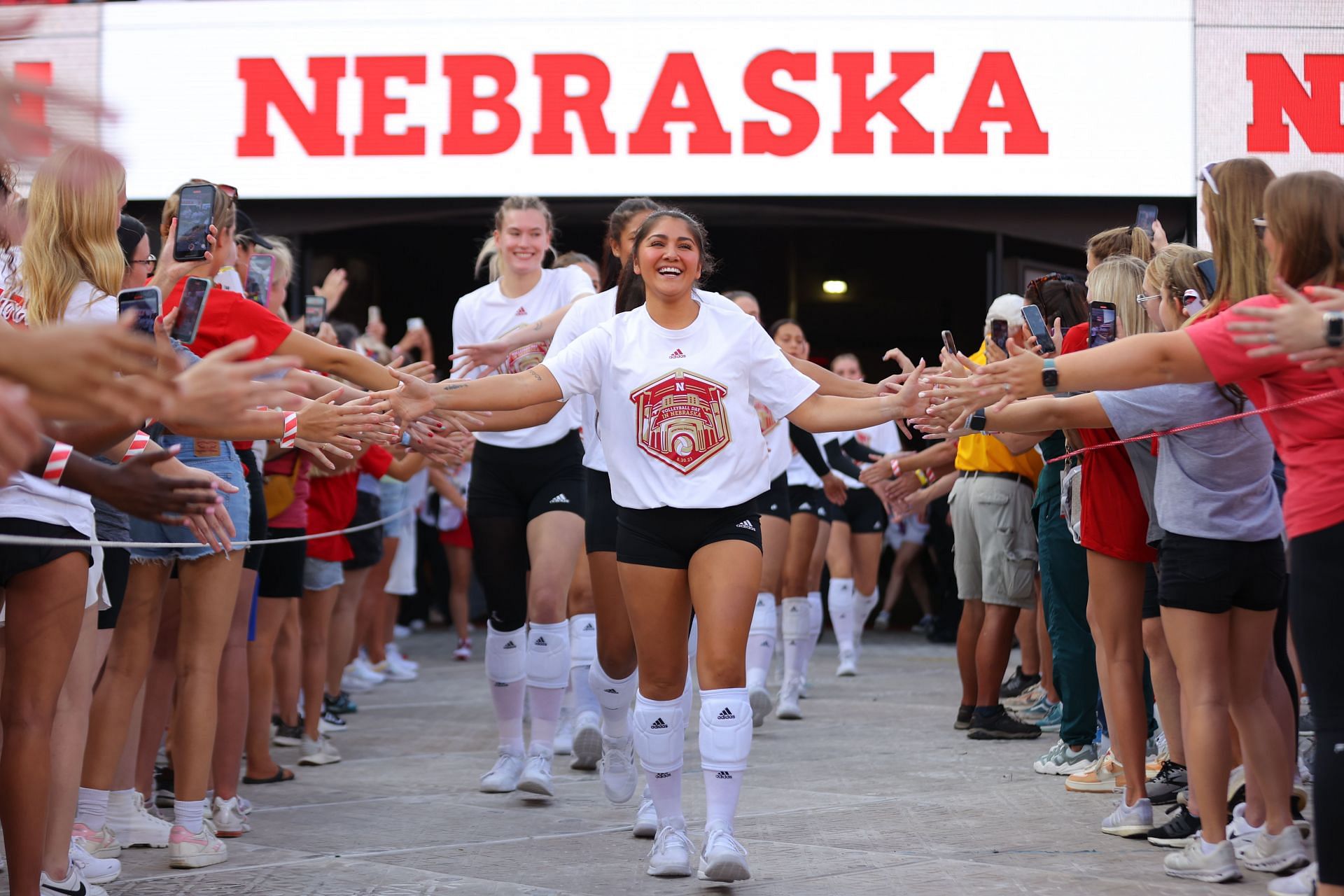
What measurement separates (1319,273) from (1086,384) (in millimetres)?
594

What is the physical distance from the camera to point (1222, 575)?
394cm

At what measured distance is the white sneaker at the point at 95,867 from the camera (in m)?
4.08

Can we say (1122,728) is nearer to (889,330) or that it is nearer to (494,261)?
(494,261)

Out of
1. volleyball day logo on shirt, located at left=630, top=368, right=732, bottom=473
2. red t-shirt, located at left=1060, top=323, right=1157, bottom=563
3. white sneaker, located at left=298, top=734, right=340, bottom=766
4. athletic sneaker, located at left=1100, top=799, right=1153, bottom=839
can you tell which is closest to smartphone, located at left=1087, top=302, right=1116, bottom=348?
red t-shirt, located at left=1060, top=323, right=1157, bottom=563

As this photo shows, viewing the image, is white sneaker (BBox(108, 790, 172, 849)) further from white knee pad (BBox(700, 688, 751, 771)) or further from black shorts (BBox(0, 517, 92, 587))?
white knee pad (BBox(700, 688, 751, 771))

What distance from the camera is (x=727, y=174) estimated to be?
1067 cm

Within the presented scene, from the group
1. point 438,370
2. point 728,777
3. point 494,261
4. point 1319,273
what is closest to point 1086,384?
point 1319,273

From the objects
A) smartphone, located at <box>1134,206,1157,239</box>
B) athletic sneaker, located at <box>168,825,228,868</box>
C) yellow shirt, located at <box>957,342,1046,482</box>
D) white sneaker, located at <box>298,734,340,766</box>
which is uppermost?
smartphone, located at <box>1134,206,1157,239</box>

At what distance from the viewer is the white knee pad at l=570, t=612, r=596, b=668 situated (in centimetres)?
648

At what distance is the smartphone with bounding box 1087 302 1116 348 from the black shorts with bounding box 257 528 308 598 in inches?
127

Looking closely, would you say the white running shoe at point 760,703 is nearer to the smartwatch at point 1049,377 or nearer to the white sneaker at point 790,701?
the white sneaker at point 790,701

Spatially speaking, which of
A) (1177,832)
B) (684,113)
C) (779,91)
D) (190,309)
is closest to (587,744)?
(1177,832)

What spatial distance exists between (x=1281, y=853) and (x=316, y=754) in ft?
14.0

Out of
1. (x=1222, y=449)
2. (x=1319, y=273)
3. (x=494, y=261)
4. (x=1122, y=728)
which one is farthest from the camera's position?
(x=494, y=261)
